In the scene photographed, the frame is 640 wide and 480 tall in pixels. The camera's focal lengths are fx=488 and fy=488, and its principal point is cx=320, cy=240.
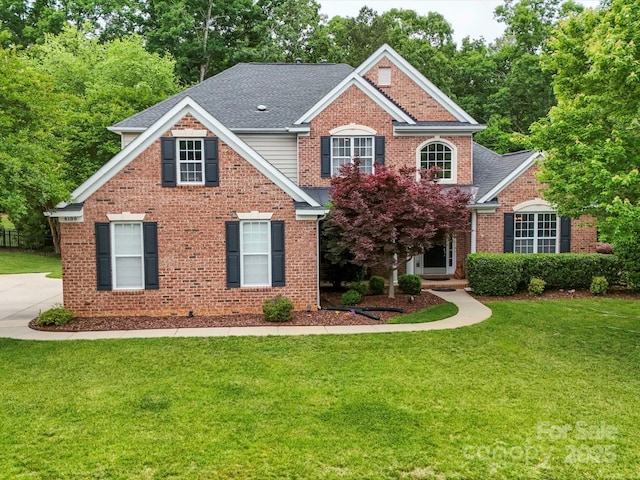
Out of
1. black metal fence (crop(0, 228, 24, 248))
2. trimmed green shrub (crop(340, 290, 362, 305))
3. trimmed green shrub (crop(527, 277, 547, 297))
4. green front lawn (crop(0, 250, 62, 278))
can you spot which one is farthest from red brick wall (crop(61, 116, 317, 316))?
black metal fence (crop(0, 228, 24, 248))

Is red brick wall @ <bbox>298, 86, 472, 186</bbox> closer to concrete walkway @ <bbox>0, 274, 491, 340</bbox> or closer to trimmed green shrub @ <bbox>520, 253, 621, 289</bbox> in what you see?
trimmed green shrub @ <bbox>520, 253, 621, 289</bbox>

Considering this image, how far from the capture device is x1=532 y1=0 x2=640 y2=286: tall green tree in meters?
8.78

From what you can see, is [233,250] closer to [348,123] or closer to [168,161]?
[168,161]

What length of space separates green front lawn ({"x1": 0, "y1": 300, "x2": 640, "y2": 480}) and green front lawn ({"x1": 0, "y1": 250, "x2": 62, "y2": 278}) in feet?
53.4

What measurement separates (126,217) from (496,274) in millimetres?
11465

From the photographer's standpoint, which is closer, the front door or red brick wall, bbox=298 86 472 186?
red brick wall, bbox=298 86 472 186

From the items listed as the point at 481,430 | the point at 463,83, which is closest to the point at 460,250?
the point at 481,430

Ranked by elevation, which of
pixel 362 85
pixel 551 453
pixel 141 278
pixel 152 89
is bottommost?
pixel 551 453

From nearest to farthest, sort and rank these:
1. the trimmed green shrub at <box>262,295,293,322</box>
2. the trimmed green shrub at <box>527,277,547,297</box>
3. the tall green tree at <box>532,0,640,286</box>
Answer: the tall green tree at <box>532,0,640,286</box>
the trimmed green shrub at <box>262,295,293,322</box>
the trimmed green shrub at <box>527,277,547,297</box>

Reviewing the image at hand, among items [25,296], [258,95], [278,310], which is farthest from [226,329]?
[258,95]

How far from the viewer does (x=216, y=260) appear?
12984 millimetres

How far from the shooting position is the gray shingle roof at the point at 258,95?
729 inches

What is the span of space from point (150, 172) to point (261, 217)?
3.10 metres

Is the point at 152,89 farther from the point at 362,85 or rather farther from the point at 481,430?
the point at 481,430
